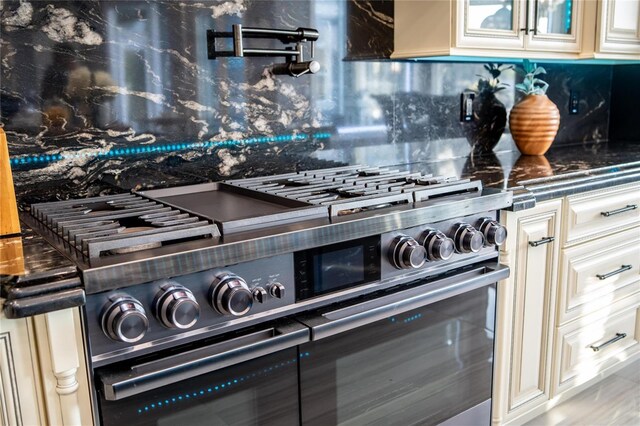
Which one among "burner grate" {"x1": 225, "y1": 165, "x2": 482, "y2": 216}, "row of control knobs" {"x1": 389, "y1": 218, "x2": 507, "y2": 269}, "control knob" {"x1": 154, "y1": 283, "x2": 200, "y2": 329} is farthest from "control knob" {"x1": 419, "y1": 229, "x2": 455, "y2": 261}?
"control knob" {"x1": 154, "y1": 283, "x2": 200, "y2": 329}

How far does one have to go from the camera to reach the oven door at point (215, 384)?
112 centimetres

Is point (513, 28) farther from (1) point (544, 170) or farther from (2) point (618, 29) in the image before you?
(2) point (618, 29)

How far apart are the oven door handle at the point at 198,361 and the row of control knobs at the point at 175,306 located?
7 cm

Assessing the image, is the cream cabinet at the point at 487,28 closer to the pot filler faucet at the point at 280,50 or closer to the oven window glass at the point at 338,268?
the pot filler faucet at the point at 280,50

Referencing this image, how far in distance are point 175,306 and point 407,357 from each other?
733mm

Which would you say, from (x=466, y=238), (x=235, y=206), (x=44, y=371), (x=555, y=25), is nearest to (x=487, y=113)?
(x=555, y=25)

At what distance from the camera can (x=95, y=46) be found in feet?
5.38

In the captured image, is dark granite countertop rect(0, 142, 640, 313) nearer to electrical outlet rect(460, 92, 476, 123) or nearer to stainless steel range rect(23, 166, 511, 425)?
stainless steel range rect(23, 166, 511, 425)

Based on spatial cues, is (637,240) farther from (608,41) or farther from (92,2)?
(92,2)

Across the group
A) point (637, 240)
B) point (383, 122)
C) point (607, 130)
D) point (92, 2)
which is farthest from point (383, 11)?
point (607, 130)

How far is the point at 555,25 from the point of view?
2.33 meters

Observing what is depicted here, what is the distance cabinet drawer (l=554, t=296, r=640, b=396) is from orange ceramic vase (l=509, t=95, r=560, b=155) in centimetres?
75

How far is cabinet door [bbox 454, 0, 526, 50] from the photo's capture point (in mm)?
2000

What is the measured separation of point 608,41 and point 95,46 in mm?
2067
